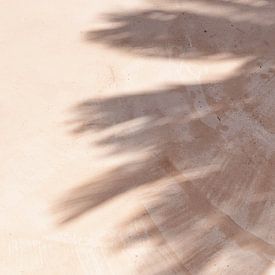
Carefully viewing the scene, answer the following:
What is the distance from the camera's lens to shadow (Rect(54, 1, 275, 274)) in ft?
13.1

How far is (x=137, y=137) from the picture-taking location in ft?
15.1

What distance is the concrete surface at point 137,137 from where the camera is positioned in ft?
12.9

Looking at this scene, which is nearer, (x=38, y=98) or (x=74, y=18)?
(x=38, y=98)

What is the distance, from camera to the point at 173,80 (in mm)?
5086

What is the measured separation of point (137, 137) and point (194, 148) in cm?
44

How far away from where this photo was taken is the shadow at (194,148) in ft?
13.1

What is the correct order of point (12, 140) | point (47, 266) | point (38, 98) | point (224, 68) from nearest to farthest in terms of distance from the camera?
1. point (47, 266)
2. point (12, 140)
3. point (38, 98)
4. point (224, 68)

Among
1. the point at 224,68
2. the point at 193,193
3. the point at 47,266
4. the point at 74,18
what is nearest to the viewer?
the point at 47,266

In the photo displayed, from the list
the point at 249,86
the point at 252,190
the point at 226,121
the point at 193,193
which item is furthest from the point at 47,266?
the point at 249,86

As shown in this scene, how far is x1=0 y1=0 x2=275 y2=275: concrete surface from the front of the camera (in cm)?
394

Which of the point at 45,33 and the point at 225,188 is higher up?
the point at 45,33

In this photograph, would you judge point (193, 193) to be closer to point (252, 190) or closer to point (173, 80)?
point (252, 190)

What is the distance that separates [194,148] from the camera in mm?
4531

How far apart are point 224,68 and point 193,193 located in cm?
142
